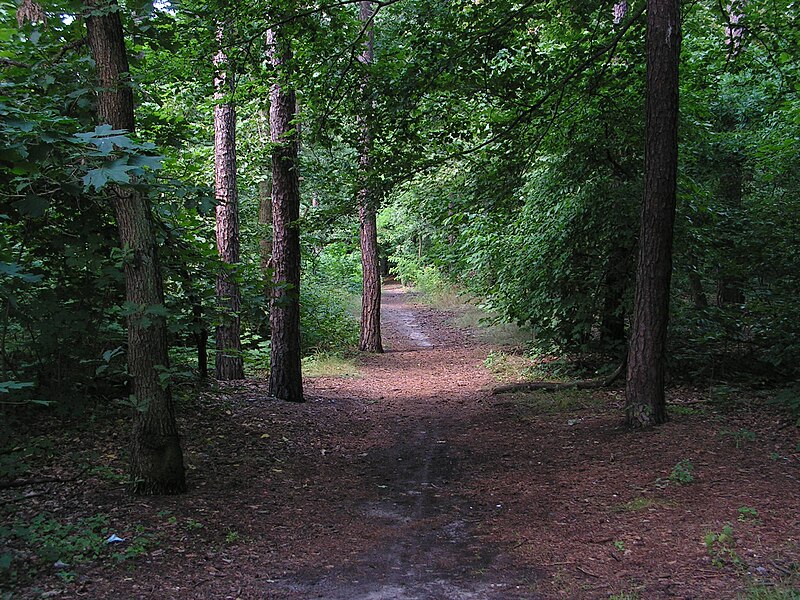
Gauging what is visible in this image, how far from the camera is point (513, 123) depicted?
28.5 ft

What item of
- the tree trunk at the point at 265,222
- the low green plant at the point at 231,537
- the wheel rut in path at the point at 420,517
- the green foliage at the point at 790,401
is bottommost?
the wheel rut in path at the point at 420,517

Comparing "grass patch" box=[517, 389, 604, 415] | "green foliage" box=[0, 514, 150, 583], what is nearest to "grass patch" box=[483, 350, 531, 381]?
"grass patch" box=[517, 389, 604, 415]

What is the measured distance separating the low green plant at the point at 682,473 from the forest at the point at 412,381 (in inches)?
1.6

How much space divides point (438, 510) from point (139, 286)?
3.38 m

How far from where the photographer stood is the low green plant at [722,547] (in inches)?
158

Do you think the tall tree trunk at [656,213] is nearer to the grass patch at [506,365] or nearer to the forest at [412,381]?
the forest at [412,381]

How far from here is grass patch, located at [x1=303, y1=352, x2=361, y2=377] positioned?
46.5ft

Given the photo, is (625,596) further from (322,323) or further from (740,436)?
(322,323)

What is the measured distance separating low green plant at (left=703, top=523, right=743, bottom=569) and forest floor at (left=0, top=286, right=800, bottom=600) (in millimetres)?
17

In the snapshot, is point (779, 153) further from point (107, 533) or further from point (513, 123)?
point (107, 533)

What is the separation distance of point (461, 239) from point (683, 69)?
535 cm

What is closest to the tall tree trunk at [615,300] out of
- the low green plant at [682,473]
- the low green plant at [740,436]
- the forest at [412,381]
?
the forest at [412,381]

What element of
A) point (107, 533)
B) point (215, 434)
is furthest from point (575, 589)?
point (215, 434)

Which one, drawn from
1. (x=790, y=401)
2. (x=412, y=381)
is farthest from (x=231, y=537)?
(x=412, y=381)
